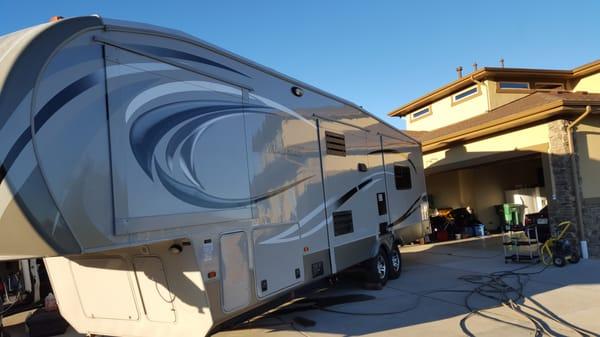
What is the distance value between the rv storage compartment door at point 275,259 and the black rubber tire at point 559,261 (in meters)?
6.14

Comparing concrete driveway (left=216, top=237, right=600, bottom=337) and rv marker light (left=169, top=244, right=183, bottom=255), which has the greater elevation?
rv marker light (left=169, top=244, right=183, bottom=255)

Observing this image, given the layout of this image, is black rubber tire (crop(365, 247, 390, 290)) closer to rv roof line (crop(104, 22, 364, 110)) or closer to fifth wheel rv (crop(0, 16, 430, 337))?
fifth wheel rv (crop(0, 16, 430, 337))

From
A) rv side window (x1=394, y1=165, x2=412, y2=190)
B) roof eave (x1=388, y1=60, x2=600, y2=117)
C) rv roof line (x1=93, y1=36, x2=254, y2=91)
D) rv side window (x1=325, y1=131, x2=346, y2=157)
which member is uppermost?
roof eave (x1=388, y1=60, x2=600, y2=117)

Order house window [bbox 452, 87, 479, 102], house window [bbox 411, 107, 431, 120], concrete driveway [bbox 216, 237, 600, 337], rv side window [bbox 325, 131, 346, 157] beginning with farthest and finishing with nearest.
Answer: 1. house window [bbox 411, 107, 431, 120]
2. house window [bbox 452, 87, 479, 102]
3. rv side window [bbox 325, 131, 346, 157]
4. concrete driveway [bbox 216, 237, 600, 337]

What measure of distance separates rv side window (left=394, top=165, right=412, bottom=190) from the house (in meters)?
3.11

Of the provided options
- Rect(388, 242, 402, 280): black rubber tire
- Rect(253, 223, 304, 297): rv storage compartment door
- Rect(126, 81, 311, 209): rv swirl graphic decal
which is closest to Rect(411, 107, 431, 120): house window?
Rect(388, 242, 402, 280): black rubber tire

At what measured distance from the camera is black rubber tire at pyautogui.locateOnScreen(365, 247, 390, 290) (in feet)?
25.9

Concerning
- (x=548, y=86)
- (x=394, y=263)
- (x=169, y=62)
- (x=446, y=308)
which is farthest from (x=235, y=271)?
(x=548, y=86)

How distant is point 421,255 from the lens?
12.4 m

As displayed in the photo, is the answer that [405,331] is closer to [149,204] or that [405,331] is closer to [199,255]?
[199,255]

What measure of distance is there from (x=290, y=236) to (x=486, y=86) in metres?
12.7

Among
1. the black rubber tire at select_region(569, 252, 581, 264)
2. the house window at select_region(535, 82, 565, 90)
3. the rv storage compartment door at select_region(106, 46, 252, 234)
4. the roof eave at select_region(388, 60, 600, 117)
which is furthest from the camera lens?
the house window at select_region(535, 82, 565, 90)

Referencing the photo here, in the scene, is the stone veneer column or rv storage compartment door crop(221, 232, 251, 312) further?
the stone veneer column

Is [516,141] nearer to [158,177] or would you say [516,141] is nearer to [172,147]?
[172,147]
